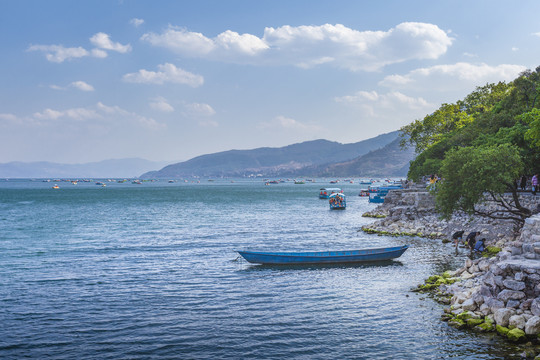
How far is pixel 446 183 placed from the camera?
127ft

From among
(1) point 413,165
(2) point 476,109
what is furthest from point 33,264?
(2) point 476,109

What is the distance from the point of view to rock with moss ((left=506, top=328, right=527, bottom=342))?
60.7ft

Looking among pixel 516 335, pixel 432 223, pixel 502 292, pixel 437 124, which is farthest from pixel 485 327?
pixel 437 124

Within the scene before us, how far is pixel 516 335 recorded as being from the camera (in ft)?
60.9

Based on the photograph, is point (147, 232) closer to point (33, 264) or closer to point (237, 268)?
point (33, 264)

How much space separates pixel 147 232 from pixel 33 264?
72.2ft

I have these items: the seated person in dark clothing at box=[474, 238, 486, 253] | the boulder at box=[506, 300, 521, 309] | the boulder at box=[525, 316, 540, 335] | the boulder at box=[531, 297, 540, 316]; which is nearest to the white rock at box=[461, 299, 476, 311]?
the boulder at box=[506, 300, 521, 309]

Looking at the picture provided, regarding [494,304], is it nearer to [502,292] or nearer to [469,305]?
[502,292]

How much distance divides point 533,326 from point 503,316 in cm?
133

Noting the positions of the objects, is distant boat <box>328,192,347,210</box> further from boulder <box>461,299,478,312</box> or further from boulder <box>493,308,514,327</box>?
boulder <box>493,308,514,327</box>

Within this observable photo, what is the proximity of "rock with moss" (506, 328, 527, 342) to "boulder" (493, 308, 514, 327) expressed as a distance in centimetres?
77

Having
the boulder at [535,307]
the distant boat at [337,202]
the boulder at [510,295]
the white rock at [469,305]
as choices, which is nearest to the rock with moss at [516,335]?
the boulder at [535,307]

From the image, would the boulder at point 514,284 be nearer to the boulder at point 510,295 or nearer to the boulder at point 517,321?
the boulder at point 510,295

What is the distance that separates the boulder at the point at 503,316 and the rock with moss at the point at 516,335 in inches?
30.3
